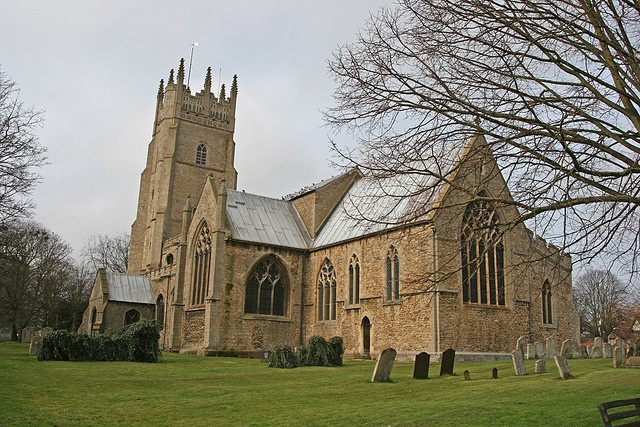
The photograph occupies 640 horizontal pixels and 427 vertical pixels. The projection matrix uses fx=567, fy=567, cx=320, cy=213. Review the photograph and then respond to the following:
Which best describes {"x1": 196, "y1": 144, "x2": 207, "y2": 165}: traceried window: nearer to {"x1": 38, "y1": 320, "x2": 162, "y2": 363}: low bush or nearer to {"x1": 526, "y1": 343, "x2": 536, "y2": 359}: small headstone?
{"x1": 38, "y1": 320, "x2": 162, "y2": 363}: low bush

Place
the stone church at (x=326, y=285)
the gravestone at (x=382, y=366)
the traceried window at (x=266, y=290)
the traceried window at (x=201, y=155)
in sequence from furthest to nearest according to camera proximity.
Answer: the traceried window at (x=201, y=155) < the traceried window at (x=266, y=290) < the stone church at (x=326, y=285) < the gravestone at (x=382, y=366)

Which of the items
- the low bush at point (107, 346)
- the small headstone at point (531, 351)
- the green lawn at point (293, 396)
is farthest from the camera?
the small headstone at point (531, 351)

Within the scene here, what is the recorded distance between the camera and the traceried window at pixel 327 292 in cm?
2973

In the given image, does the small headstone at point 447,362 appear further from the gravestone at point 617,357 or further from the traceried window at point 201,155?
the traceried window at point 201,155

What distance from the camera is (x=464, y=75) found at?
8859mm

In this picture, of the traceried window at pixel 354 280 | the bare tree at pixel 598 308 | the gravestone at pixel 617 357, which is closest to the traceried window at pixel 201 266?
the traceried window at pixel 354 280

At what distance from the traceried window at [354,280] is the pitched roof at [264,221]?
4.84 metres

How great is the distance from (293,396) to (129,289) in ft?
91.1

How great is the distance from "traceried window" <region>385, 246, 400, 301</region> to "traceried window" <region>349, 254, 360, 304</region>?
7.76 feet

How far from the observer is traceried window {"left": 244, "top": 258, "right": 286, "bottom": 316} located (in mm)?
30234

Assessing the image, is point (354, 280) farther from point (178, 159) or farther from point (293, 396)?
point (178, 159)

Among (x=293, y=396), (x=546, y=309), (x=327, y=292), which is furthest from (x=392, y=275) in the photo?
(x=293, y=396)

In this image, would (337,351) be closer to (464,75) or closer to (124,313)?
(464,75)

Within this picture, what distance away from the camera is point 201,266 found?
3234 cm
